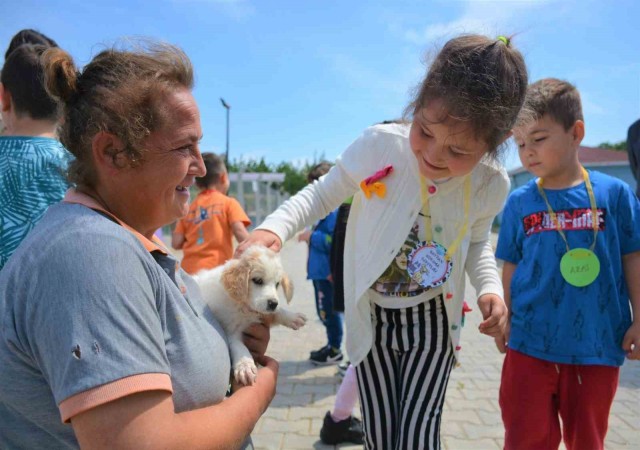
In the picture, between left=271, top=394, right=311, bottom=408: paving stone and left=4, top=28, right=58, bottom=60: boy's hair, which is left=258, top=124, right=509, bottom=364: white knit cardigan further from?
left=271, top=394, right=311, bottom=408: paving stone

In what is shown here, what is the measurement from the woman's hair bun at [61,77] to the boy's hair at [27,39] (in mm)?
1648

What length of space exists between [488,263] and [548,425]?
1023 mm

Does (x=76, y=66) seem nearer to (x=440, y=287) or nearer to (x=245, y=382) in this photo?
(x=245, y=382)

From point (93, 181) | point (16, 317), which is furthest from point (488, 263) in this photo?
point (16, 317)

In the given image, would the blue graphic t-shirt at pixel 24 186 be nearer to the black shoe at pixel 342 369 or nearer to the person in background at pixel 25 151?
the person in background at pixel 25 151

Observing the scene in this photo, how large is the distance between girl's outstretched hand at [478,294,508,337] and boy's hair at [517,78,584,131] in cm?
111

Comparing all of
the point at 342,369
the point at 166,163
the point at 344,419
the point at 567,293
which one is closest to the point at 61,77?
the point at 166,163

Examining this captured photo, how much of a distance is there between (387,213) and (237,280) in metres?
0.78

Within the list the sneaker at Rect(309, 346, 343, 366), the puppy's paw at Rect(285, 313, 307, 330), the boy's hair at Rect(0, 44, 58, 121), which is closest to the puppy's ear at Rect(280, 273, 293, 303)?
the puppy's paw at Rect(285, 313, 307, 330)

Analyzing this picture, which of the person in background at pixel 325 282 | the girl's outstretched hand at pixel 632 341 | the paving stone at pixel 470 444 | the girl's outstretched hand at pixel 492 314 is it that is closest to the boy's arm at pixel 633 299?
the girl's outstretched hand at pixel 632 341

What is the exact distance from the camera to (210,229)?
4.95 m

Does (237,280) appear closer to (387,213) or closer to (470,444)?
(387,213)

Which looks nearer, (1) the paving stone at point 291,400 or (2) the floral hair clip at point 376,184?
(2) the floral hair clip at point 376,184

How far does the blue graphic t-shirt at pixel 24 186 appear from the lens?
221 centimetres
